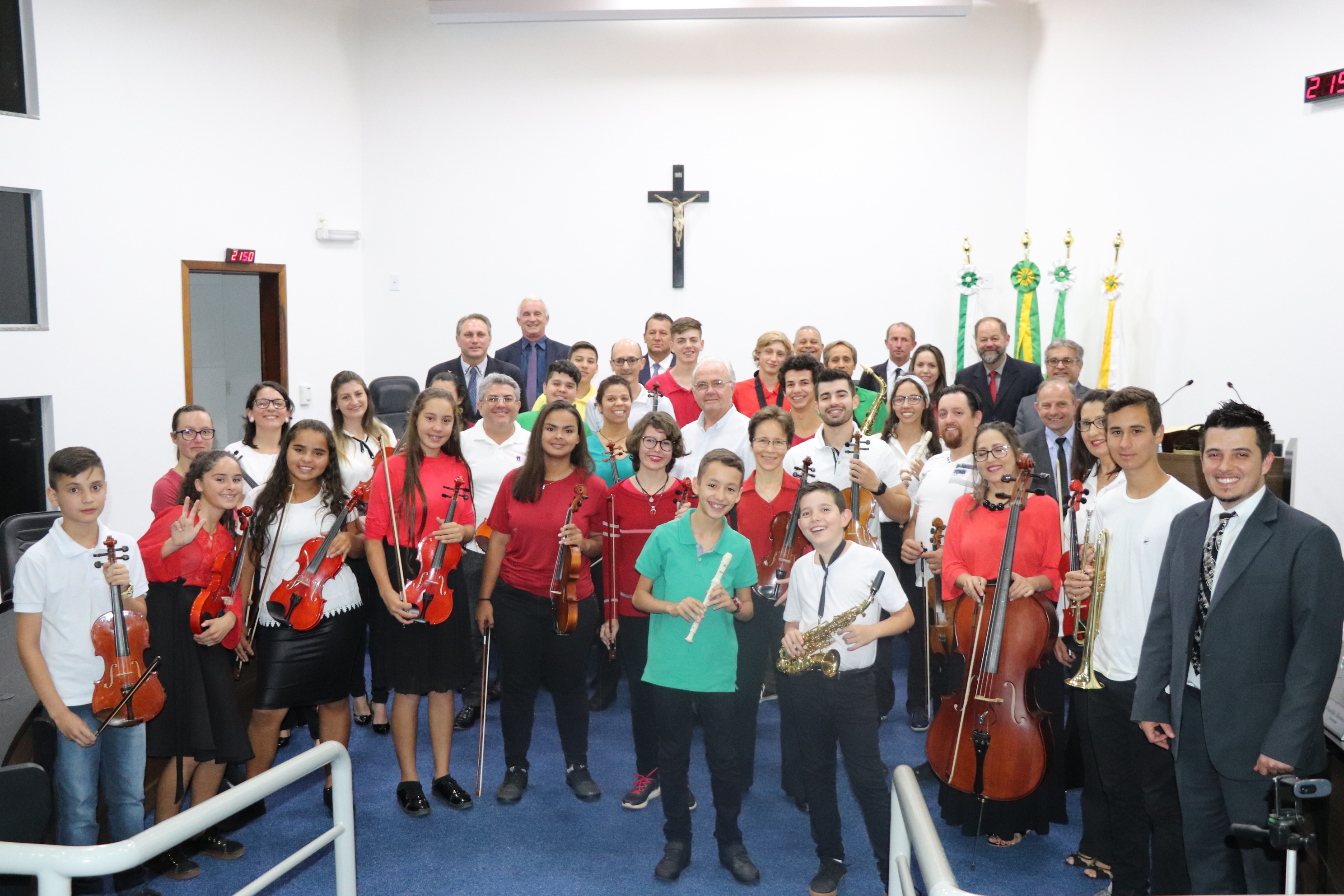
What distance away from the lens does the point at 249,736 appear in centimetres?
383

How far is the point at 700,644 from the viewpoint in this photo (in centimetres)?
345

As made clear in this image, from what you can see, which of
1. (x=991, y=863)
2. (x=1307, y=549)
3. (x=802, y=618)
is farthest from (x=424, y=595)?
(x=1307, y=549)

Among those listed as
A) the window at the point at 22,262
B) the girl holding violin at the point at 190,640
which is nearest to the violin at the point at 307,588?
the girl holding violin at the point at 190,640

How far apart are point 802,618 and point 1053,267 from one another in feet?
16.7

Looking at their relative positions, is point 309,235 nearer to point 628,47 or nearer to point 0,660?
point 628,47

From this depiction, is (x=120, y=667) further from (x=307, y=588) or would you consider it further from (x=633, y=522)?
(x=633, y=522)

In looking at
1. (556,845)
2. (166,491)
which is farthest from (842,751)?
(166,491)

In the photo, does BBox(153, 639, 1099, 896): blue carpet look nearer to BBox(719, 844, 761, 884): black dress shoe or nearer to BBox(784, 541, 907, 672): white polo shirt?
BBox(719, 844, 761, 884): black dress shoe

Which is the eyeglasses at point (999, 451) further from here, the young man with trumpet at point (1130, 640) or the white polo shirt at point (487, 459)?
the white polo shirt at point (487, 459)

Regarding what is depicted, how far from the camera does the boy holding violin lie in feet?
10.0

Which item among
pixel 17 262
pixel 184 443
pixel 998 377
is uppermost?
pixel 17 262

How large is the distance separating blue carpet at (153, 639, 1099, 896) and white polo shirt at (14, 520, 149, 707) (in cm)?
82

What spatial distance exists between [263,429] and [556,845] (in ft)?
6.58

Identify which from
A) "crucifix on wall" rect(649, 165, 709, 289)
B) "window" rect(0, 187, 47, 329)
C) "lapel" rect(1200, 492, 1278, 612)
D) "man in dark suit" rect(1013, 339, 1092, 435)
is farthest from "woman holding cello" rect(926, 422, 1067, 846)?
"window" rect(0, 187, 47, 329)
